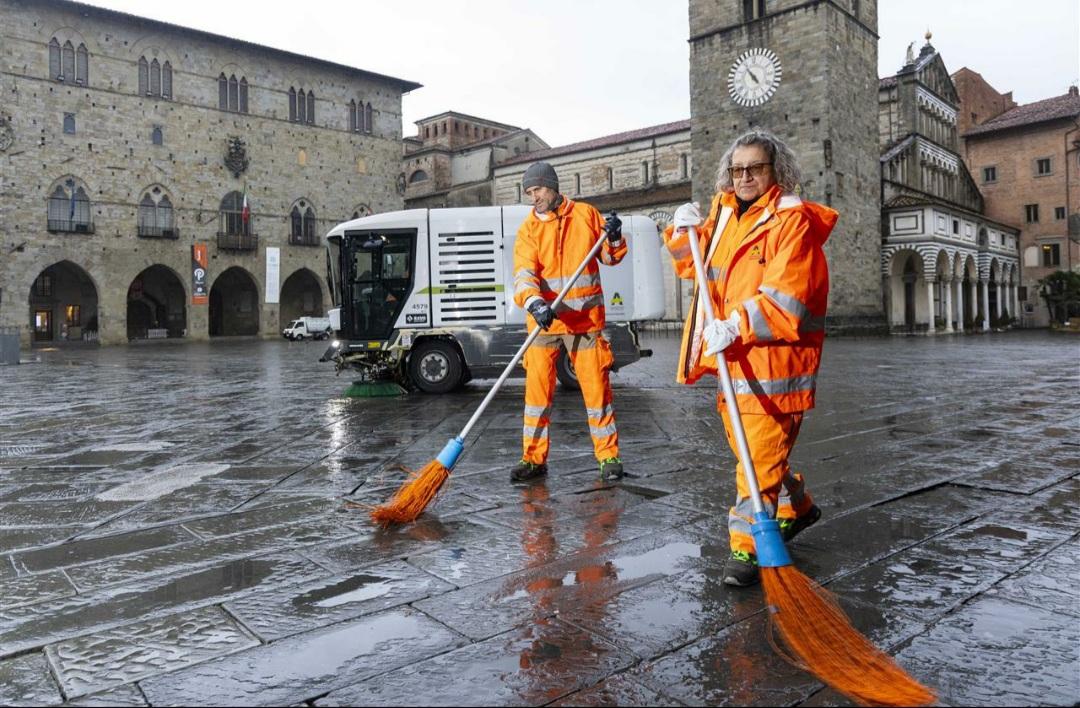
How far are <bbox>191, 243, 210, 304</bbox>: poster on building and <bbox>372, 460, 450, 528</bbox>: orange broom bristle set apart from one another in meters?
38.4

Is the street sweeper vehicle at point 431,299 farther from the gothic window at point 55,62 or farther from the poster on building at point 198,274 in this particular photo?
the gothic window at point 55,62

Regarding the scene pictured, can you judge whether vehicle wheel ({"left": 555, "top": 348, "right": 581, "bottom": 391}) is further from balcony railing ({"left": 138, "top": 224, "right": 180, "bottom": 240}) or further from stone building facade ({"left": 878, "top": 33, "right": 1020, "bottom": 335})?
balcony railing ({"left": 138, "top": 224, "right": 180, "bottom": 240})

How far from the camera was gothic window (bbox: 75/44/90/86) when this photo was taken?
1404 inches

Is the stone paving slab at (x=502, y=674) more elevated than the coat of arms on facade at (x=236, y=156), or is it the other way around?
the coat of arms on facade at (x=236, y=156)

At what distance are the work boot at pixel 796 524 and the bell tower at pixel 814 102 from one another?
29.4m

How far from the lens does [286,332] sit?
39.4m

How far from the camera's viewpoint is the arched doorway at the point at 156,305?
42.1 meters

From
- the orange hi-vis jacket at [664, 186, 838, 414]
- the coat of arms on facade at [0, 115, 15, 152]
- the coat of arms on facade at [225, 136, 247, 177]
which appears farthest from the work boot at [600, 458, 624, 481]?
the coat of arms on facade at [225, 136, 247, 177]

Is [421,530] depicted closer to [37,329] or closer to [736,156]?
[736,156]

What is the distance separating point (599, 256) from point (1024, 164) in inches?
1961

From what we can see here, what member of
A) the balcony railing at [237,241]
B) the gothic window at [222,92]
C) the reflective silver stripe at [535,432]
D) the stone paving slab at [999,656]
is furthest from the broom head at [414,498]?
the gothic window at [222,92]

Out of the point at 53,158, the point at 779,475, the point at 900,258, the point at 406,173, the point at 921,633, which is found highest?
the point at 406,173

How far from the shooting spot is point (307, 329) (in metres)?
39.6

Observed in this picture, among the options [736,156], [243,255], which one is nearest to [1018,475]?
[736,156]
